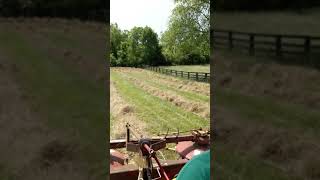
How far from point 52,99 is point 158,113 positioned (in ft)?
42.9

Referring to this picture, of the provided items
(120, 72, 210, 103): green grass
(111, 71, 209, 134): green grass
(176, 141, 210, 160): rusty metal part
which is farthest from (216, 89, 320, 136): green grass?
(120, 72, 210, 103): green grass

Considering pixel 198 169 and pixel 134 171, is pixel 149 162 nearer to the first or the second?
pixel 134 171

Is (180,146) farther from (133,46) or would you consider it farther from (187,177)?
(133,46)

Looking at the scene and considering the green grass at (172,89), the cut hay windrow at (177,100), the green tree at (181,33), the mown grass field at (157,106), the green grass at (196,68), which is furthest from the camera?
the green tree at (181,33)

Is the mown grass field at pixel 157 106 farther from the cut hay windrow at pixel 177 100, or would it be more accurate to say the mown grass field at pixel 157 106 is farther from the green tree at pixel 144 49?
the green tree at pixel 144 49

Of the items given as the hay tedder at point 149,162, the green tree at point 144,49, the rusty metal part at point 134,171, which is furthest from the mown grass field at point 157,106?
the green tree at point 144,49

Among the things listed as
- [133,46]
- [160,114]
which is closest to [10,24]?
[160,114]

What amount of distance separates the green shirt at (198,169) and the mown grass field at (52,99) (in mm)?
1032

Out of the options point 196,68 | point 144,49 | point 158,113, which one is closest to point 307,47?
point 196,68

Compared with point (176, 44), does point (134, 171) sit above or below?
below

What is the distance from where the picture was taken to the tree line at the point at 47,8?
591 mm

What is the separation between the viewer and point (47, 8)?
23.8 inches

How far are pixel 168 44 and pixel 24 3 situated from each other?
25.0 m

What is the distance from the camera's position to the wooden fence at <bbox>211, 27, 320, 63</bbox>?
0.59 m
